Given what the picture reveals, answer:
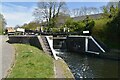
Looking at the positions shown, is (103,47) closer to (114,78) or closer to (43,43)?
(43,43)

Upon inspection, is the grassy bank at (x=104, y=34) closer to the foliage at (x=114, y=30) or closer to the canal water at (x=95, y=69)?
the foliage at (x=114, y=30)

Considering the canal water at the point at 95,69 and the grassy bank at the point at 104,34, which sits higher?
the grassy bank at the point at 104,34

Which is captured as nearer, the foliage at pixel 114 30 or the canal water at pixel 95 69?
the canal water at pixel 95 69

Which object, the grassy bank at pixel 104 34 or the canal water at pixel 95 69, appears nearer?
the canal water at pixel 95 69

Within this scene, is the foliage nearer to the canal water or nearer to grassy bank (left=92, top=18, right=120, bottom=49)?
grassy bank (left=92, top=18, right=120, bottom=49)

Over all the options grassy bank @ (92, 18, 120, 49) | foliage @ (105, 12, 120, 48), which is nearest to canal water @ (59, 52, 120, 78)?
grassy bank @ (92, 18, 120, 49)

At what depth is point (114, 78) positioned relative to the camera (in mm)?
17062

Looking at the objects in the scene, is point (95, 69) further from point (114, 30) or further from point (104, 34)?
point (104, 34)

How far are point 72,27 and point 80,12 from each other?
1549 inches

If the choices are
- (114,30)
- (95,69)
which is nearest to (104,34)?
(114,30)

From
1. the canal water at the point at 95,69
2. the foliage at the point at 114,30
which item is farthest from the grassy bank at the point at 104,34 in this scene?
the canal water at the point at 95,69

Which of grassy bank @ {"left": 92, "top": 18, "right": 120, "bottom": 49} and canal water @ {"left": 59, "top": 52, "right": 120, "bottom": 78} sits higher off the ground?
grassy bank @ {"left": 92, "top": 18, "right": 120, "bottom": 49}

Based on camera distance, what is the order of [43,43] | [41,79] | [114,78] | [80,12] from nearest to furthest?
1. [41,79]
2. [114,78]
3. [43,43]
4. [80,12]

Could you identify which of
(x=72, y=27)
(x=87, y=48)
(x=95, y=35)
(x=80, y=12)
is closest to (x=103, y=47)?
(x=87, y=48)
